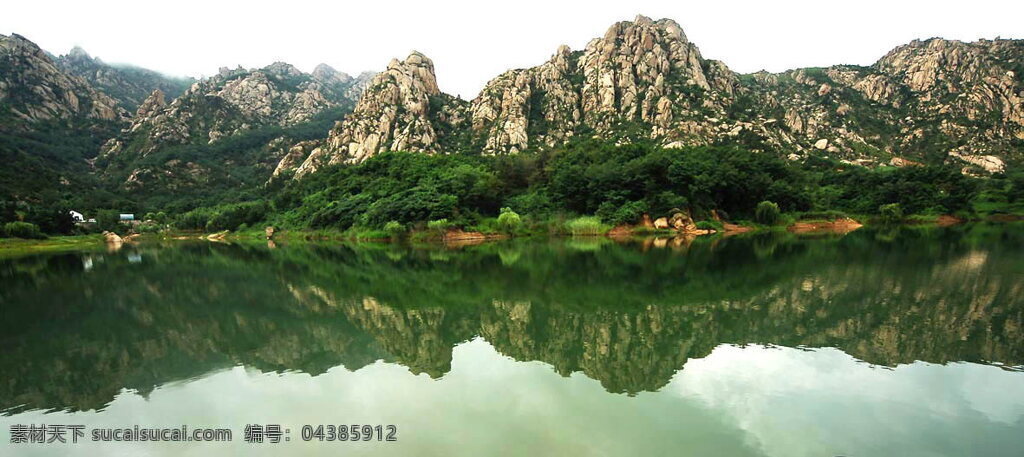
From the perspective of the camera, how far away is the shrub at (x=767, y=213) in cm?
5025

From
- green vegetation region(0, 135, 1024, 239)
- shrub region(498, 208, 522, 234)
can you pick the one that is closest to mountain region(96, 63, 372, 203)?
green vegetation region(0, 135, 1024, 239)

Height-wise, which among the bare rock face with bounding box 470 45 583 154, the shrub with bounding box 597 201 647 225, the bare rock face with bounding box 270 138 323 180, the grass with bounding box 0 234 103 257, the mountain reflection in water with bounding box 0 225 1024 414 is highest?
the bare rock face with bounding box 470 45 583 154

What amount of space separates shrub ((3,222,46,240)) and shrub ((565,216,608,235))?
68902mm

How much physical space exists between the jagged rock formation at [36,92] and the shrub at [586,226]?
159347 mm

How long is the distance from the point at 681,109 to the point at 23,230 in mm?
103976

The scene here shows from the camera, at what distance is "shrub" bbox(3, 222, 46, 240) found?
2207 inches

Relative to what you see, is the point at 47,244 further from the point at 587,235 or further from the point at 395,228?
the point at 587,235

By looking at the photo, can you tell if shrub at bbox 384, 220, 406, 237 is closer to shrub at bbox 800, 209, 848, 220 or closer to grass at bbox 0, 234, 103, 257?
grass at bbox 0, 234, 103, 257

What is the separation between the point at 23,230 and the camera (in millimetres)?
57594

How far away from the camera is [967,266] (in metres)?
17.7

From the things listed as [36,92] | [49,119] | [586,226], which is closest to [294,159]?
[586,226]

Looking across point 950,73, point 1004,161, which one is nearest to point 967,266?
point 1004,161

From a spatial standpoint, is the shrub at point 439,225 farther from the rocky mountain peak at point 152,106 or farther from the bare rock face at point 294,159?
the rocky mountain peak at point 152,106

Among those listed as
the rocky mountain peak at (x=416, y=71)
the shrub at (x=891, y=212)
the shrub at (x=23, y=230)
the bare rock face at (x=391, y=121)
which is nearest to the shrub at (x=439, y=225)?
the bare rock face at (x=391, y=121)
